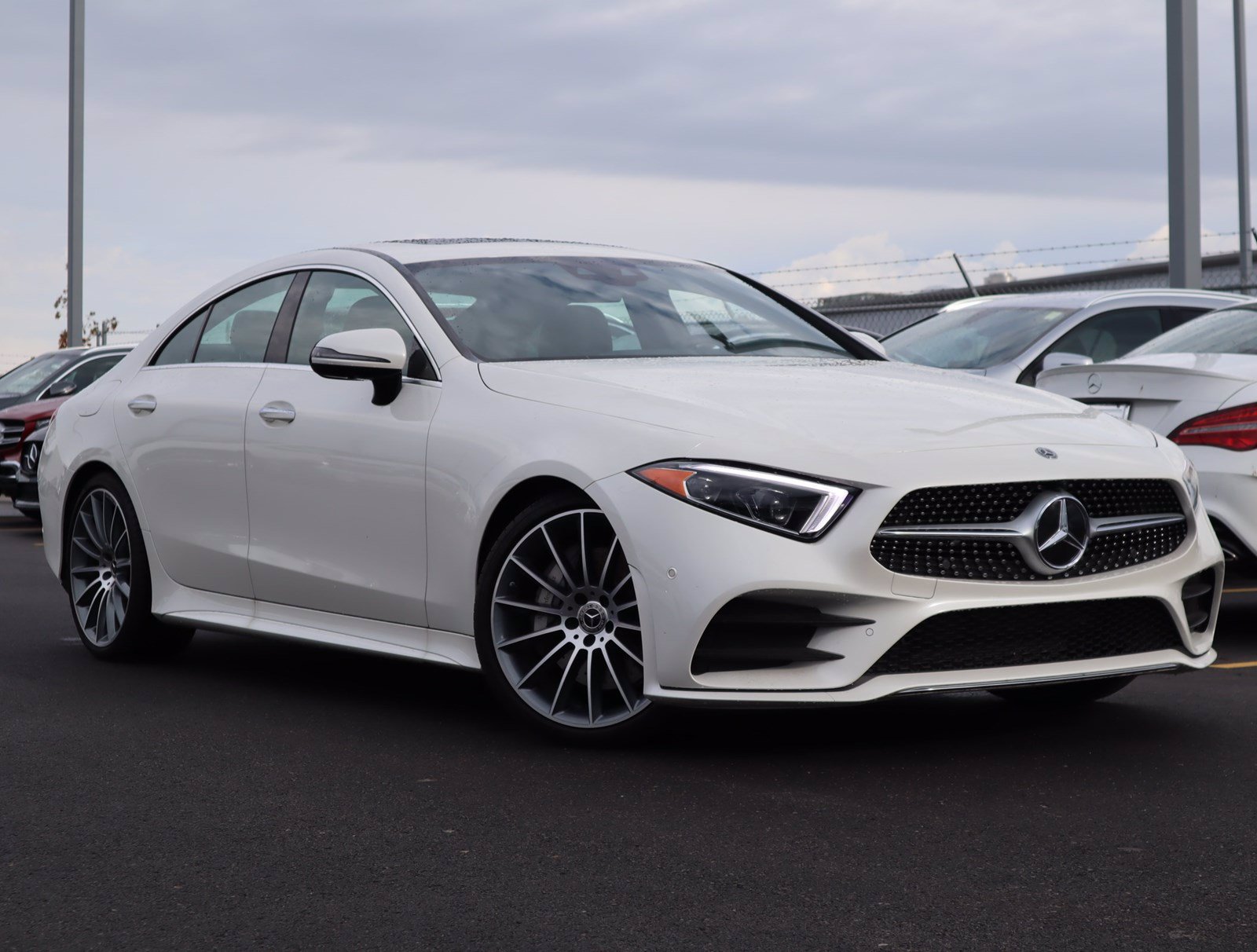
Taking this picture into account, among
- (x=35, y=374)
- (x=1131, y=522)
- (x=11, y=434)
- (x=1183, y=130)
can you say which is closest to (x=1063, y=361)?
(x=1131, y=522)

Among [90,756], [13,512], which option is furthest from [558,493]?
[13,512]

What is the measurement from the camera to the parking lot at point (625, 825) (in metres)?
3.43

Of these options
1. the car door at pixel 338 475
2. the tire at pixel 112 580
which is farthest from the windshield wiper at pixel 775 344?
the tire at pixel 112 580

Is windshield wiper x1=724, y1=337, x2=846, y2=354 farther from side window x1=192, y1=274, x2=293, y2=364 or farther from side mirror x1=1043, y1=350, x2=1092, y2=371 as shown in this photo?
side mirror x1=1043, y1=350, x2=1092, y2=371

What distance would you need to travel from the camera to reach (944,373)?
5762mm

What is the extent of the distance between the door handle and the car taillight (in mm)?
3550

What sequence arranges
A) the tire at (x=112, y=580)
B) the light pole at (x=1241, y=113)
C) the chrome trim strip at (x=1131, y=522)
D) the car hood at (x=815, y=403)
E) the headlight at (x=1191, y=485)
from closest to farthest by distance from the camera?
1. the car hood at (x=815, y=403)
2. the chrome trim strip at (x=1131, y=522)
3. the headlight at (x=1191, y=485)
4. the tire at (x=112, y=580)
5. the light pole at (x=1241, y=113)

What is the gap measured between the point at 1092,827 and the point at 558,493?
1.73 metres

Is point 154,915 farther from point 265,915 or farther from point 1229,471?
point 1229,471

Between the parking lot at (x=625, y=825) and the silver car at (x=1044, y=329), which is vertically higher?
the silver car at (x=1044, y=329)

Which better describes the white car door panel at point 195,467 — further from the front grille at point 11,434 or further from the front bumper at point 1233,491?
the front grille at point 11,434

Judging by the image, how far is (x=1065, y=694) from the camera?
19.0 ft

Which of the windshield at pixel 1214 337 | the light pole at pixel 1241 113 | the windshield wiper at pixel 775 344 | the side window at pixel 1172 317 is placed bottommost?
the windshield wiper at pixel 775 344

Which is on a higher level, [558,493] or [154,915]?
[558,493]
